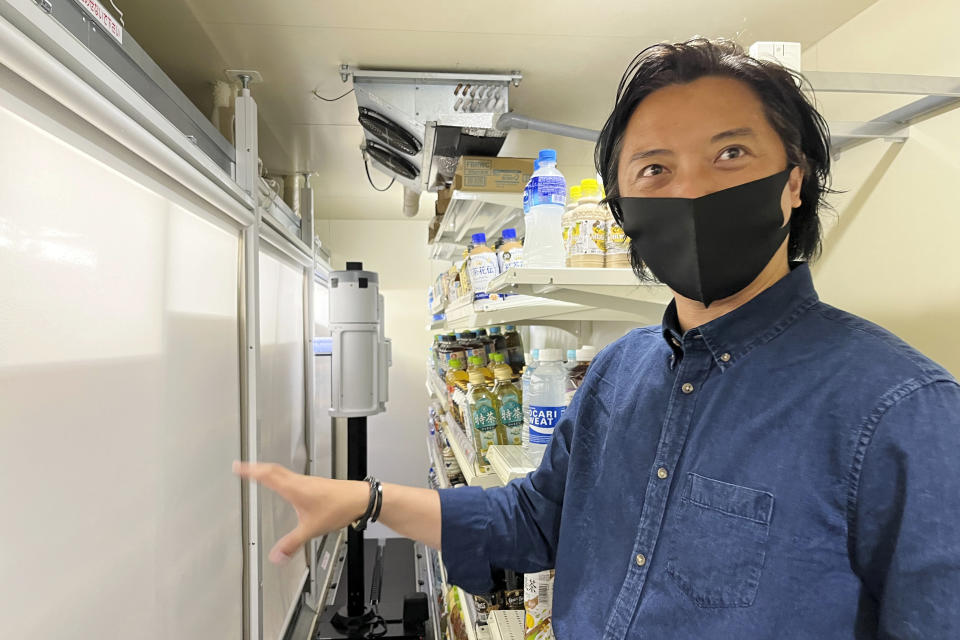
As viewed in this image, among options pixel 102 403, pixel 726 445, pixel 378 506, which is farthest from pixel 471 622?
pixel 726 445

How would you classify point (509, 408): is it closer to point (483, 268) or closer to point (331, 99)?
point (483, 268)

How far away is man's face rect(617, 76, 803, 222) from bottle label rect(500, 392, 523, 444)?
3.51ft

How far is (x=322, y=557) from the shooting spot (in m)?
4.05

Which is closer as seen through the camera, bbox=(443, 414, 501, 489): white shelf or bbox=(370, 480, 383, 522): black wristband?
bbox=(370, 480, 383, 522): black wristband

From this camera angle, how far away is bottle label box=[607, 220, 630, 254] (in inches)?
47.3

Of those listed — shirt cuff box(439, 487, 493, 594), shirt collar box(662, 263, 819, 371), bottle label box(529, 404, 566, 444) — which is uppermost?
shirt collar box(662, 263, 819, 371)

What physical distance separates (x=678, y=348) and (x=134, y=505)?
4.52ft

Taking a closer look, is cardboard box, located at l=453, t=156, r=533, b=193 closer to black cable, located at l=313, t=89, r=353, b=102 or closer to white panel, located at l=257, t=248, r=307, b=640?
black cable, located at l=313, t=89, r=353, b=102

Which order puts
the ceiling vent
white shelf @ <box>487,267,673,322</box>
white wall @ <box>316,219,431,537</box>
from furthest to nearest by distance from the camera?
white wall @ <box>316,219,431,537</box>, the ceiling vent, white shelf @ <box>487,267,673,322</box>

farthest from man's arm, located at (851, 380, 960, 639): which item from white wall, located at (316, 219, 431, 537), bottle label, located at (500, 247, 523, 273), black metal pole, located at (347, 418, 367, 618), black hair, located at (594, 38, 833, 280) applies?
white wall, located at (316, 219, 431, 537)

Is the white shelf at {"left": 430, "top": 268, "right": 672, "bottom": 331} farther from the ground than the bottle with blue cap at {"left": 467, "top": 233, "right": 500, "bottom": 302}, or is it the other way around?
the bottle with blue cap at {"left": 467, "top": 233, "right": 500, "bottom": 302}

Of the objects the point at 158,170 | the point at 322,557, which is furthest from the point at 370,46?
the point at 322,557

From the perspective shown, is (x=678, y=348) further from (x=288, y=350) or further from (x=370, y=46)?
(x=288, y=350)

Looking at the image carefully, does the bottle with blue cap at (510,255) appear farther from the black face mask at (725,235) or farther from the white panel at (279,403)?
the white panel at (279,403)
